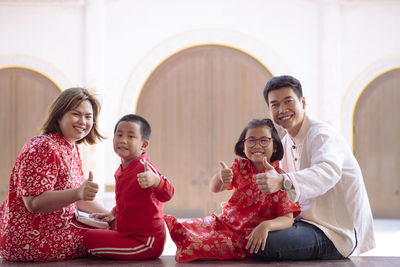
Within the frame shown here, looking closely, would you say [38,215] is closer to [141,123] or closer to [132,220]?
[132,220]

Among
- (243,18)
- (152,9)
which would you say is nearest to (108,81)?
(152,9)

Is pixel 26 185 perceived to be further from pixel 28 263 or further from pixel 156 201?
pixel 156 201

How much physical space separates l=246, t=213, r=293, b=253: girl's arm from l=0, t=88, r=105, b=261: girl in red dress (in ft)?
2.78

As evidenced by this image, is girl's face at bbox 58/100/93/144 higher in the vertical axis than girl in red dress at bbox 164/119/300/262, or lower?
higher

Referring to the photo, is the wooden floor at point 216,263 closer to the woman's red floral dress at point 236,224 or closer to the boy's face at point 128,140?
the woman's red floral dress at point 236,224

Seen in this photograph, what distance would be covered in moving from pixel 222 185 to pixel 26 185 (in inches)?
40.3

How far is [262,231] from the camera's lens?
2230 millimetres

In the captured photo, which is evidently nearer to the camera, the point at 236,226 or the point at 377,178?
the point at 236,226

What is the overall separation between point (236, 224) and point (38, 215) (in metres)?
1.08

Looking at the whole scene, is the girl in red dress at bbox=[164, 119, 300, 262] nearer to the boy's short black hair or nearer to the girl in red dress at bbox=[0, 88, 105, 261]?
the boy's short black hair

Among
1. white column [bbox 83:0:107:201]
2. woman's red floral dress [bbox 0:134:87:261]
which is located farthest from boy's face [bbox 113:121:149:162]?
white column [bbox 83:0:107:201]

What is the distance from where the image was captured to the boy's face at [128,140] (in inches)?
95.1

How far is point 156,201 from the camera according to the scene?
2400 mm

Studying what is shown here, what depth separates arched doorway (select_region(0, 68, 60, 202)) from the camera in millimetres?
6355
